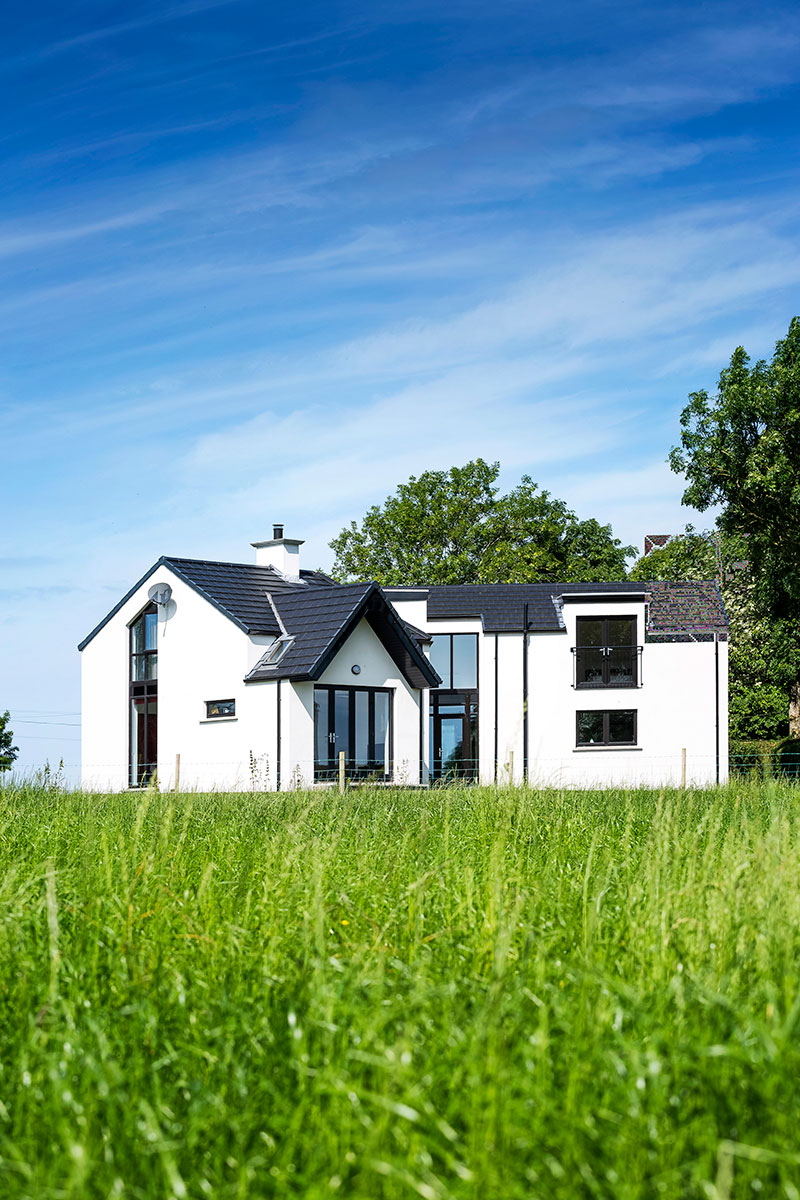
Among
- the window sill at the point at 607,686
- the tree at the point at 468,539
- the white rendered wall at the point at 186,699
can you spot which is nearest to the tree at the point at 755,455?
the window sill at the point at 607,686

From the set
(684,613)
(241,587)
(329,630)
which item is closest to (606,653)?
(684,613)

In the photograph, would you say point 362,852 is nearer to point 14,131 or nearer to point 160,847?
point 160,847

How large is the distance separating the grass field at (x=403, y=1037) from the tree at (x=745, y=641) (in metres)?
27.8

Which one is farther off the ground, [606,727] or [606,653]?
[606,653]

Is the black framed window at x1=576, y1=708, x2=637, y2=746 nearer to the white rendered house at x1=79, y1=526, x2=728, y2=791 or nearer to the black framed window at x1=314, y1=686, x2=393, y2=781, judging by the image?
the white rendered house at x1=79, y1=526, x2=728, y2=791

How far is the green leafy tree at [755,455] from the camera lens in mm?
28047

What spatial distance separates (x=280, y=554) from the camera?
32.5m

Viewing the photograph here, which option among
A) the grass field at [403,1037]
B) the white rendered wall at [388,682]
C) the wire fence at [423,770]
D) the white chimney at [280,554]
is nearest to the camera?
the grass field at [403,1037]

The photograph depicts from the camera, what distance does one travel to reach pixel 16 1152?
2.85 m

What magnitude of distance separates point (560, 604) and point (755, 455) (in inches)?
333

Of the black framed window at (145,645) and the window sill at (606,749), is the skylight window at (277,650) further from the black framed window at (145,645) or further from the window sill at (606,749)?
the window sill at (606,749)

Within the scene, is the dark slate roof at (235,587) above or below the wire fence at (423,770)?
above

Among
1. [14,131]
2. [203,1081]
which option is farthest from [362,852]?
[14,131]

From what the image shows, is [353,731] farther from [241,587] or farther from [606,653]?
[606,653]
